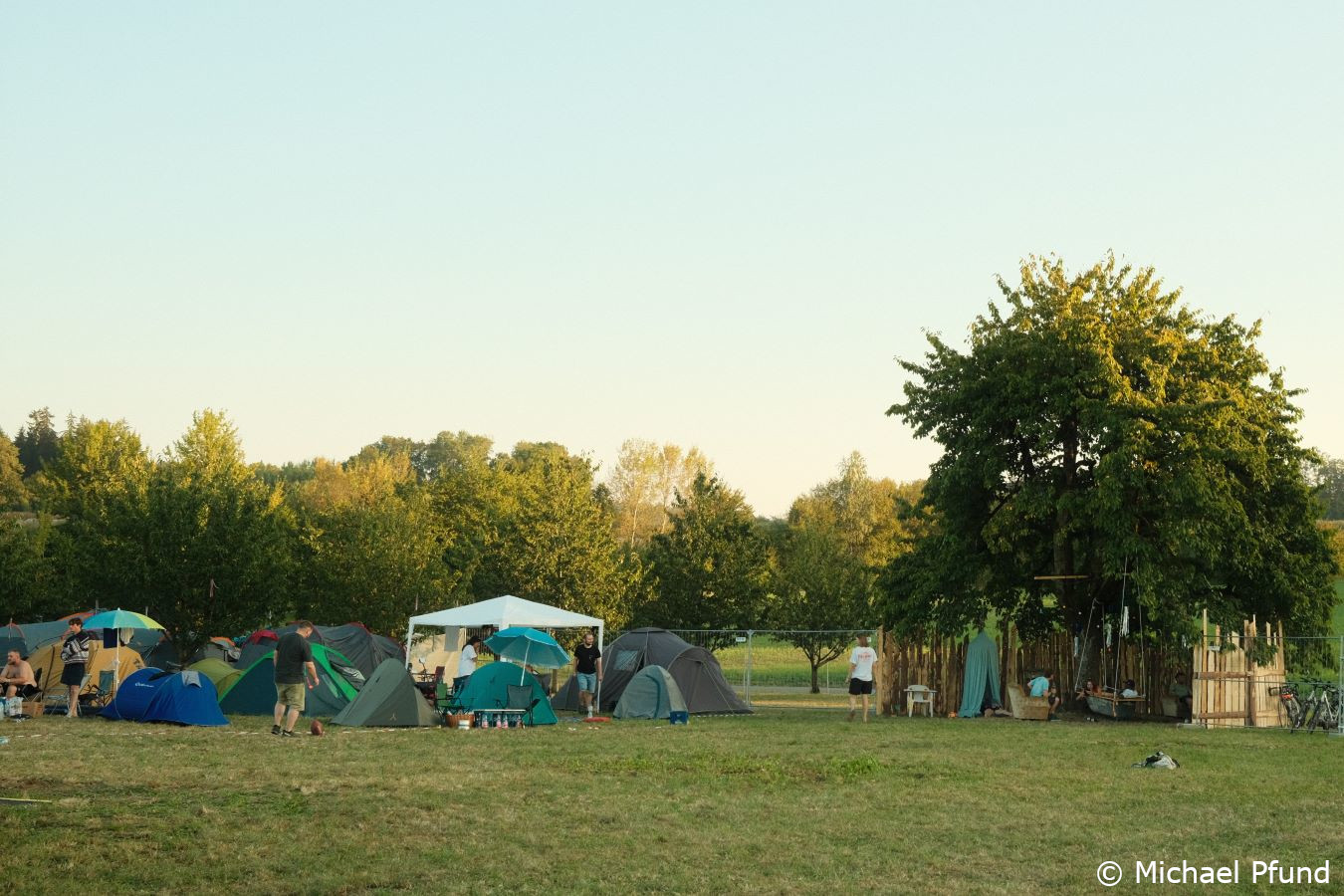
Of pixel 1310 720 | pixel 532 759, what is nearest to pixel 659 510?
pixel 1310 720

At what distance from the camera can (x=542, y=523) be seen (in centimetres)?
4019

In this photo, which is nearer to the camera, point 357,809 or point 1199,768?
point 357,809

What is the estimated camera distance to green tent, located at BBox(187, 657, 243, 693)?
76.2 feet

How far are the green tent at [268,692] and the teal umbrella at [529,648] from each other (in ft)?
8.94

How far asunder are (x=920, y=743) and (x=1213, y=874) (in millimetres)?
9796

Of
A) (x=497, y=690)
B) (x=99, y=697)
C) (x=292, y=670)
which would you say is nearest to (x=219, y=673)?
(x=99, y=697)

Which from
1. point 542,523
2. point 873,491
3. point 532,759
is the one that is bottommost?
point 532,759

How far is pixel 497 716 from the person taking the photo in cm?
2078

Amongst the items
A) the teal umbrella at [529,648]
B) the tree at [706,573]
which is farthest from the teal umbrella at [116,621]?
the tree at [706,573]

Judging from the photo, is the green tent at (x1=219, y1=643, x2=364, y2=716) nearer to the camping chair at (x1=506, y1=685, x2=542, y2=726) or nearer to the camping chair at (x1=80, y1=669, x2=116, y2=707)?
the camping chair at (x1=80, y1=669, x2=116, y2=707)

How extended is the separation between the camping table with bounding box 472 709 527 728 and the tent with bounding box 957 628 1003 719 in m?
9.77

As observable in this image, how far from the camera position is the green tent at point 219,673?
914 inches

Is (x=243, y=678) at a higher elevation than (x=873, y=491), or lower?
lower

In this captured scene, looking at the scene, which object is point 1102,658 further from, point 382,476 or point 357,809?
point 382,476
